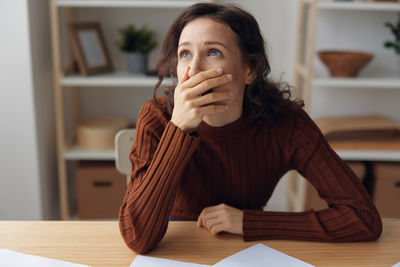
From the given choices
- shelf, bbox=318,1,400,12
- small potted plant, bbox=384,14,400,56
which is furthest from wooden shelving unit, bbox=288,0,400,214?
small potted plant, bbox=384,14,400,56

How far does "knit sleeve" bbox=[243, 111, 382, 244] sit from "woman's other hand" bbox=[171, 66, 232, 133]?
0.27m

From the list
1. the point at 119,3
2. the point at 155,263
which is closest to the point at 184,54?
the point at 155,263

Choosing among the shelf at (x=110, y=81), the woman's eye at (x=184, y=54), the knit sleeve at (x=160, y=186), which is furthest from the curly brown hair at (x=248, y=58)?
the shelf at (x=110, y=81)

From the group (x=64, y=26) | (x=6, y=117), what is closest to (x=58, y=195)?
(x=6, y=117)

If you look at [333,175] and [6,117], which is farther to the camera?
[6,117]

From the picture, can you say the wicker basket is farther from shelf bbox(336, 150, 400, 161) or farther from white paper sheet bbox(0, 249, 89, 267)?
white paper sheet bbox(0, 249, 89, 267)

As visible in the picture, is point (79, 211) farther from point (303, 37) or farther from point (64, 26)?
point (303, 37)

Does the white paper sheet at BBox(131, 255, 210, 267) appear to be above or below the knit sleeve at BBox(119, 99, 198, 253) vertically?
below

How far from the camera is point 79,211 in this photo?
242cm

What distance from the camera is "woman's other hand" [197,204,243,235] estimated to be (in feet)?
3.41

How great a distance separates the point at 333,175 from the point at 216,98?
0.39 m

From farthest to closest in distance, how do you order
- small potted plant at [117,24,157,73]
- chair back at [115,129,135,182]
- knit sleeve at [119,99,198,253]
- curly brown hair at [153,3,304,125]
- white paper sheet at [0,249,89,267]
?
small potted plant at [117,24,157,73], chair back at [115,129,135,182], curly brown hair at [153,3,304,125], knit sleeve at [119,99,198,253], white paper sheet at [0,249,89,267]

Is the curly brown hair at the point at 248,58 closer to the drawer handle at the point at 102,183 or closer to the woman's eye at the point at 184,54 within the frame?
the woman's eye at the point at 184,54

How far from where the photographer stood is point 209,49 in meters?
1.09
